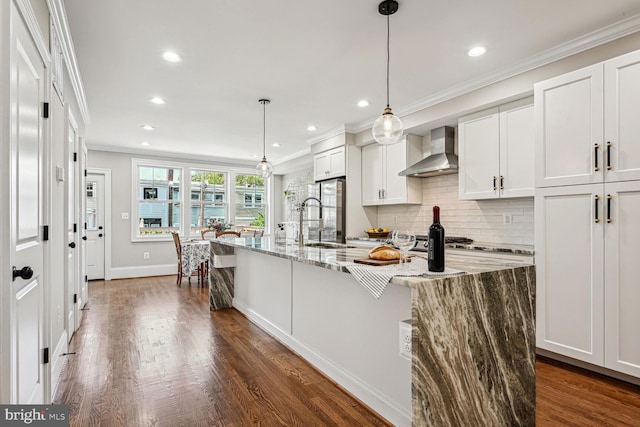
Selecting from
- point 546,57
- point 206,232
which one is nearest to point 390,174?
point 546,57

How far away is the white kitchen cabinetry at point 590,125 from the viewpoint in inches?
91.8

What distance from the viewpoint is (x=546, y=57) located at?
113 inches

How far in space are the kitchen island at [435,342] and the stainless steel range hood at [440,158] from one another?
7.06ft

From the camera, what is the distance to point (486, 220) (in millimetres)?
3873

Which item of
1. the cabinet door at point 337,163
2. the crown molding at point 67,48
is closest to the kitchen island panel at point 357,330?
the crown molding at point 67,48

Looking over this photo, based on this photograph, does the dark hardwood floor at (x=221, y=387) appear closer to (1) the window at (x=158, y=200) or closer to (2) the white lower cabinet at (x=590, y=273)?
(2) the white lower cabinet at (x=590, y=273)

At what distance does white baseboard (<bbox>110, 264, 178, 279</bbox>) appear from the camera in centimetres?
648

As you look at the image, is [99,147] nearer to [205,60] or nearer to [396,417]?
[205,60]

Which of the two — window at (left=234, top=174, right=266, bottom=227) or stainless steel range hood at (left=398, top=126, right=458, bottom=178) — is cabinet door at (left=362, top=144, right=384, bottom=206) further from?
window at (left=234, top=174, right=266, bottom=227)

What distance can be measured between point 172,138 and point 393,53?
4.29 metres

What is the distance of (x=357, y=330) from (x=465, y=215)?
2558 millimetres

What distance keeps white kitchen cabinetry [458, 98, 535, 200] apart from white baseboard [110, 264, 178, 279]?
19.0ft

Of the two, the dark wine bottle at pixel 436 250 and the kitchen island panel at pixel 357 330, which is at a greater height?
the dark wine bottle at pixel 436 250

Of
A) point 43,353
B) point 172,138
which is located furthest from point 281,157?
point 43,353
